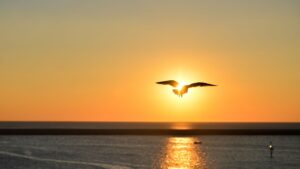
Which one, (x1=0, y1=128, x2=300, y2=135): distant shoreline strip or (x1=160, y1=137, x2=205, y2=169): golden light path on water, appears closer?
(x1=160, y1=137, x2=205, y2=169): golden light path on water

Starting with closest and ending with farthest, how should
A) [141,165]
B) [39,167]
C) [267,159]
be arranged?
[39,167]
[141,165]
[267,159]

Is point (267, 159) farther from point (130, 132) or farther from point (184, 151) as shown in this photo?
point (130, 132)

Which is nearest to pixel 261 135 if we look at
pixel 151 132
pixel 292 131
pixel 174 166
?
pixel 292 131

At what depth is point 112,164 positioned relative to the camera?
2785 inches

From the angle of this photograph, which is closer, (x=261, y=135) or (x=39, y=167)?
(x=39, y=167)

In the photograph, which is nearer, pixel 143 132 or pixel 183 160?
pixel 183 160

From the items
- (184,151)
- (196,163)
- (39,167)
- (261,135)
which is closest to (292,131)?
(261,135)

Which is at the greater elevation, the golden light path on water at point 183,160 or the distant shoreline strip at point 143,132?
the distant shoreline strip at point 143,132

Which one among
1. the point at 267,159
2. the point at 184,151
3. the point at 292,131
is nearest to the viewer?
the point at 267,159

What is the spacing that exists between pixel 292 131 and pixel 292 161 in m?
66.3

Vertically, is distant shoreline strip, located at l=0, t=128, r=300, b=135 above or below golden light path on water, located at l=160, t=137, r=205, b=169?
above

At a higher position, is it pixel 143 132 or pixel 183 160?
pixel 143 132

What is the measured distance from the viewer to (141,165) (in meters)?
71.2

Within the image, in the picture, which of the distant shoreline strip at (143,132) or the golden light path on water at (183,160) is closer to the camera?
the golden light path on water at (183,160)
